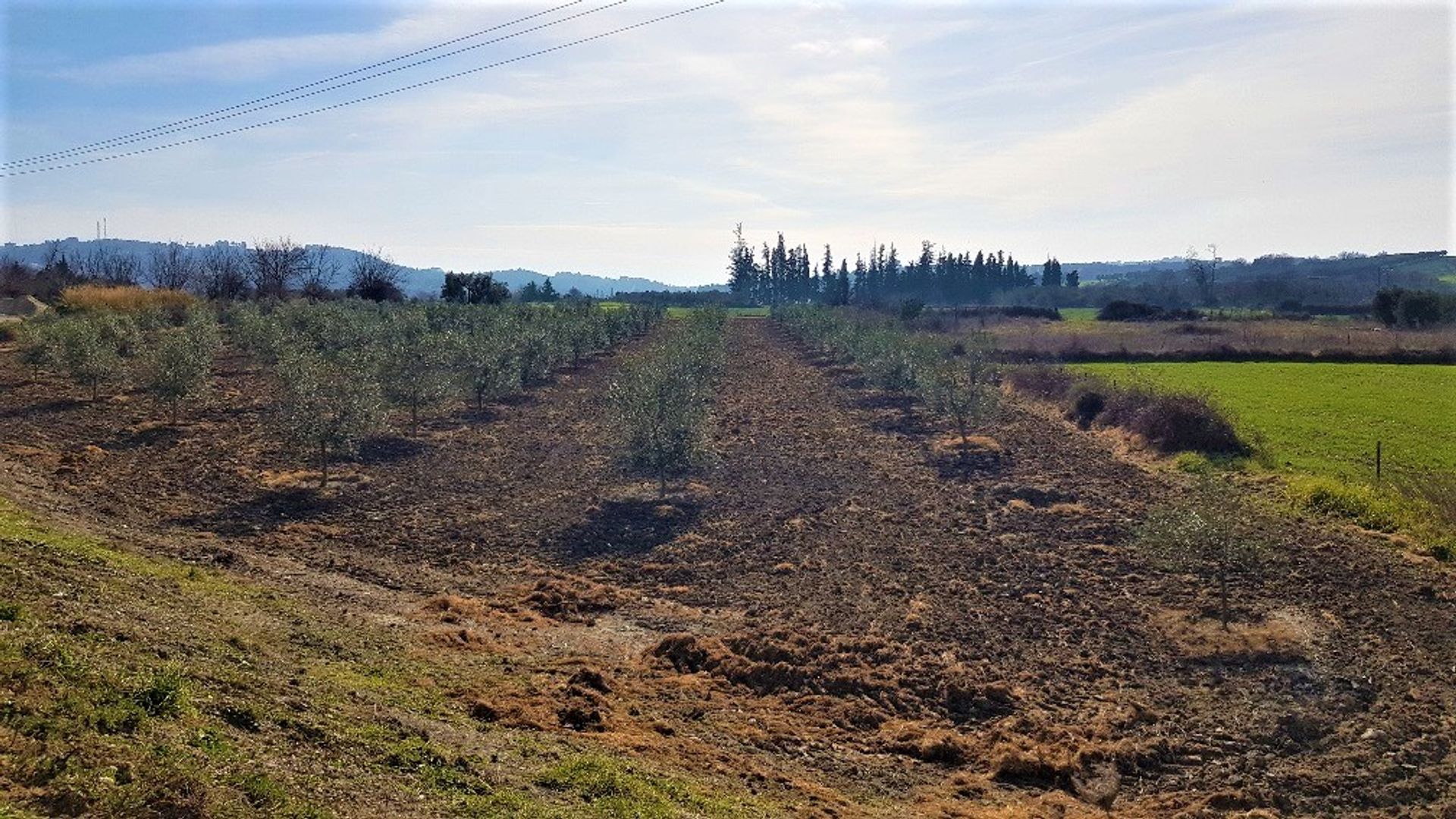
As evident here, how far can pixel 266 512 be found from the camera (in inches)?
798

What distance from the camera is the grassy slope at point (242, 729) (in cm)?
662

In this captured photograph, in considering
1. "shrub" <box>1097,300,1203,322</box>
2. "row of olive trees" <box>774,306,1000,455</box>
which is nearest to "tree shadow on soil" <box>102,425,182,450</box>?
"row of olive trees" <box>774,306,1000,455</box>

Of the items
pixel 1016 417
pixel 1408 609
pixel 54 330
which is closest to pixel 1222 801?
pixel 1408 609

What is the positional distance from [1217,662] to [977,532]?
7.12 m

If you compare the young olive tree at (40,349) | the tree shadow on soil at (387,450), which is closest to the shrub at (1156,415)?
the tree shadow on soil at (387,450)

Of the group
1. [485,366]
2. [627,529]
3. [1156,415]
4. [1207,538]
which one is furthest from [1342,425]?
[485,366]

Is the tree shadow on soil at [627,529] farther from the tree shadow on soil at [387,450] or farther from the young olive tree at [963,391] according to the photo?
the young olive tree at [963,391]

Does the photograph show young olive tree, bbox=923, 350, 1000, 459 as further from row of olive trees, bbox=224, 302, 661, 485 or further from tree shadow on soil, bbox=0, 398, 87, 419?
tree shadow on soil, bbox=0, 398, 87, 419

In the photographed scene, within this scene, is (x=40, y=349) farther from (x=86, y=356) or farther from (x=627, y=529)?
(x=627, y=529)

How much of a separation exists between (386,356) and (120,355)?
15.7 m

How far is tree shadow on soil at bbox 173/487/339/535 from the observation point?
61.9ft

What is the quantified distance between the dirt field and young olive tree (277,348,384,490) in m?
1.22

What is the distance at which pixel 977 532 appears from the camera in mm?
20422

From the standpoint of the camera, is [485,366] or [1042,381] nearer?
[485,366]
